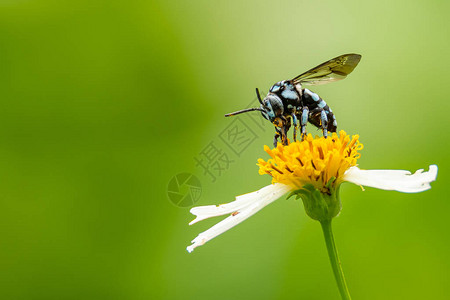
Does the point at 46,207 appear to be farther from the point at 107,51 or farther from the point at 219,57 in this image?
the point at 219,57

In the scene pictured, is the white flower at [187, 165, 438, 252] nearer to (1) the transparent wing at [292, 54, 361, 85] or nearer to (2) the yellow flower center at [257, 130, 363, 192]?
(2) the yellow flower center at [257, 130, 363, 192]

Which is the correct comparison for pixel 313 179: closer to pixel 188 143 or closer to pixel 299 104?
pixel 299 104

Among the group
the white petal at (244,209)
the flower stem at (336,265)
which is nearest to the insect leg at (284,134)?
the white petal at (244,209)

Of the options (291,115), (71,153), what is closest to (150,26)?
(71,153)

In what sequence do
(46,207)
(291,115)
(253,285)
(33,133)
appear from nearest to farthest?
(291,115) < (253,285) < (46,207) < (33,133)

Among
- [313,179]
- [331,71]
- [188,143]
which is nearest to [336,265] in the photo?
[313,179]

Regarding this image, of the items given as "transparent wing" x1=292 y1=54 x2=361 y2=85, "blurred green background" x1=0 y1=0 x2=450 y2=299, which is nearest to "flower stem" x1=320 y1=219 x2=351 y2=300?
"transparent wing" x1=292 y1=54 x2=361 y2=85
